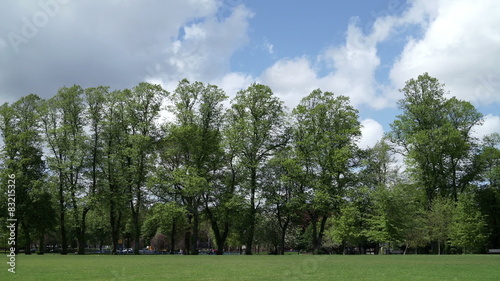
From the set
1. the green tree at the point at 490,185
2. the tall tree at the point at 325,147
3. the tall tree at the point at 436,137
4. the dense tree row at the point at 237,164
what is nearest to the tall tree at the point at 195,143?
the dense tree row at the point at 237,164

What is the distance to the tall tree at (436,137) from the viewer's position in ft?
174

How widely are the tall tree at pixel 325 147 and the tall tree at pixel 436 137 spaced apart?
725 centimetres

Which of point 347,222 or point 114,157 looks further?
point 114,157

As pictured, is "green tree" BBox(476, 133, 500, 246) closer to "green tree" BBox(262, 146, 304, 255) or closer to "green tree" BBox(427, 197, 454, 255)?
"green tree" BBox(427, 197, 454, 255)

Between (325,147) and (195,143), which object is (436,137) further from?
(195,143)

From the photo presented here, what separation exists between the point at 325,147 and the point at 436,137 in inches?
529

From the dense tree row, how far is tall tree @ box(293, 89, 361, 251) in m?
0.15

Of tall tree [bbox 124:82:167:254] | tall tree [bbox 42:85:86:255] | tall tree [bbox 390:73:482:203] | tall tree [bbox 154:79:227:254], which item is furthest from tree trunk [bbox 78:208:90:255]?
tall tree [bbox 390:73:482:203]

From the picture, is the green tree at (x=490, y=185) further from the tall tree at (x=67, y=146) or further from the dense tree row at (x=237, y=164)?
the tall tree at (x=67, y=146)

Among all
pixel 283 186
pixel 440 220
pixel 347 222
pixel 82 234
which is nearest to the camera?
pixel 440 220

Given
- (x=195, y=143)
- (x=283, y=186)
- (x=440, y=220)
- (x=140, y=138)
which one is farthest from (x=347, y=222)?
(x=140, y=138)

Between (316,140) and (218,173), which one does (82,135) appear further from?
(316,140)

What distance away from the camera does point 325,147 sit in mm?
52688
